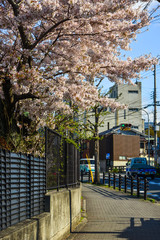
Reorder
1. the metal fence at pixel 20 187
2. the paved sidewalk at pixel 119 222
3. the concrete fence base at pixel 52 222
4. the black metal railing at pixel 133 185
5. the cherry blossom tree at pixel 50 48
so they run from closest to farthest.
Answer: the metal fence at pixel 20 187
the concrete fence base at pixel 52 222
the cherry blossom tree at pixel 50 48
the paved sidewalk at pixel 119 222
the black metal railing at pixel 133 185

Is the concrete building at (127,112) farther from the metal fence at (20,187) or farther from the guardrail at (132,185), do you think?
the metal fence at (20,187)

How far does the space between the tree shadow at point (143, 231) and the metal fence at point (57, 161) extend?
2263 millimetres

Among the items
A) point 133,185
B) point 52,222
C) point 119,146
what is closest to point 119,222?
point 52,222

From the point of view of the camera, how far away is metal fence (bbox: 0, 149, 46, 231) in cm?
545

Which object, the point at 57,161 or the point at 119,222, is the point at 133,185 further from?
the point at 57,161

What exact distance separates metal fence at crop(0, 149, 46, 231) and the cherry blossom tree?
3.57ft

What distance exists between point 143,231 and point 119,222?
1.48 meters

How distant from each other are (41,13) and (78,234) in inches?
234

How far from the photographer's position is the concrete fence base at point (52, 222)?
562cm

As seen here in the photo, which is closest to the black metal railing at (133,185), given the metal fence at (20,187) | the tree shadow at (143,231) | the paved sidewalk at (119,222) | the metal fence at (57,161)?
the paved sidewalk at (119,222)

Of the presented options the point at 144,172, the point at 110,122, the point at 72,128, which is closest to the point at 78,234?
the point at 72,128

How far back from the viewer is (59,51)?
403 inches

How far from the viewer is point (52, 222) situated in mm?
Answer: 7805

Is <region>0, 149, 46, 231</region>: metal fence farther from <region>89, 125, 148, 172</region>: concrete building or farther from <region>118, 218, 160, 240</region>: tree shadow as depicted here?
<region>89, 125, 148, 172</region>: concrete building
